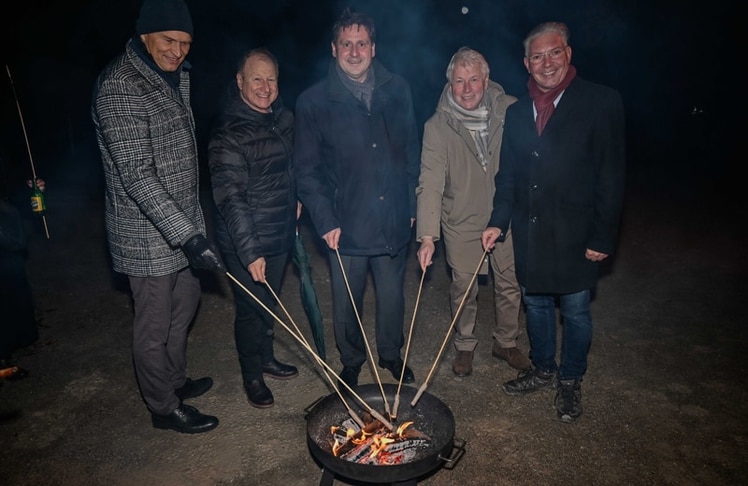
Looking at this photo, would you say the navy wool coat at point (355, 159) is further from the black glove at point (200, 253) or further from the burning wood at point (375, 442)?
the burning wood at point (375, 442)

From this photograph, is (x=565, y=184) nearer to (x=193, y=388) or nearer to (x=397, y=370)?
(x=397, y=370)

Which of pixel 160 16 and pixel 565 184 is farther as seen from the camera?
pixel 565 184

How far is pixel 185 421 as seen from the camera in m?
3.88

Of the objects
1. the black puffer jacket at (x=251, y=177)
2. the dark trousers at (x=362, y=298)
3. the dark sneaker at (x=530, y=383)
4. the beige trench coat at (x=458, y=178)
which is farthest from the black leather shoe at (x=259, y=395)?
the dark sneaker at (x=530, y=383)

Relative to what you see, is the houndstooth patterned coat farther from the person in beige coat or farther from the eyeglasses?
the eyeglasses

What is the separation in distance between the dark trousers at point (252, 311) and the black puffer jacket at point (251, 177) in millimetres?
160

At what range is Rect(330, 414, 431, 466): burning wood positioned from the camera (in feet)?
9.60

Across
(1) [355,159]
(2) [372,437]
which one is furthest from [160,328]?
(1) [355,159]

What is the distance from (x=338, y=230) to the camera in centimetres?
396

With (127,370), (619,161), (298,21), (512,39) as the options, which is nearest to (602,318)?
(619,161)

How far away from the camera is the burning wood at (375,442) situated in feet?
9.60

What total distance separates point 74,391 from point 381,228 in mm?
3096

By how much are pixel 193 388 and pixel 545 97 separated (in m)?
3.69

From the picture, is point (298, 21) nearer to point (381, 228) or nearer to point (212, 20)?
point (212, 20)
